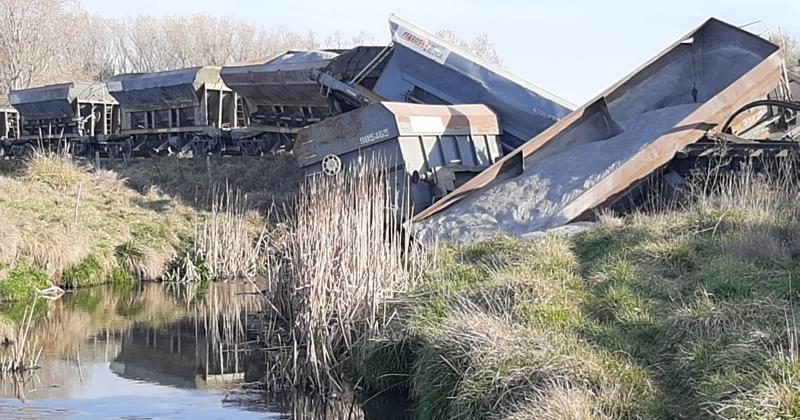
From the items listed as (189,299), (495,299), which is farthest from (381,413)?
(189,299)

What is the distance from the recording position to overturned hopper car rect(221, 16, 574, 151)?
1616cm

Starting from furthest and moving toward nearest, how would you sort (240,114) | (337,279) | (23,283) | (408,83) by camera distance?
1. (240,114)
2. (408,83)
3. (23,283)
4. (337,279)

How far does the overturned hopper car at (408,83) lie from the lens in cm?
1616

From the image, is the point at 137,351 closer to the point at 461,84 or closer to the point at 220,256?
the point at 220,256

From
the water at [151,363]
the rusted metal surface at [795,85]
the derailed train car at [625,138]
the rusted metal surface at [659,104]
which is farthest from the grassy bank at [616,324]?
the rusted metal surface at [795,85]

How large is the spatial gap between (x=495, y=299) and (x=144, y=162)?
1769cm

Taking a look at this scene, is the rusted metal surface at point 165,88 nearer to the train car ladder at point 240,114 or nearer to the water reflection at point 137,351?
the train car ladder at point 240,114

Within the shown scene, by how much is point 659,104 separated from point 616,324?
302 inches

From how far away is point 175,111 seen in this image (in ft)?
85.8

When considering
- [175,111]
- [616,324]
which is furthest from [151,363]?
[175,111]

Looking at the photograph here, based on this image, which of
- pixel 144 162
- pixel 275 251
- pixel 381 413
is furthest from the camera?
pixel 144 162

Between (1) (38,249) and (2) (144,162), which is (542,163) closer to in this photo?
(1) (38,249)

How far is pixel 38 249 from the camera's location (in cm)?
1467

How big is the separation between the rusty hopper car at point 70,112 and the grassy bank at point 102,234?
28.6 feet
